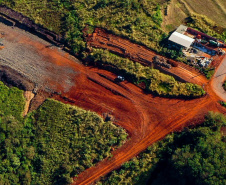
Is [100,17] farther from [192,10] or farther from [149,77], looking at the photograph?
[192,10]

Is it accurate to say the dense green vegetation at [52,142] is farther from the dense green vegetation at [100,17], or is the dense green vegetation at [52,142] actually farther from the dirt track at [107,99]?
the dense green vegetation at [100,17]

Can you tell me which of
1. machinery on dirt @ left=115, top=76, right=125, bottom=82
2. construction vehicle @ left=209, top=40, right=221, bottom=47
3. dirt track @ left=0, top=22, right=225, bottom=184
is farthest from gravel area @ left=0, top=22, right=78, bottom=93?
construction vehicle @ left=209, top=40, right=221, bottom=47

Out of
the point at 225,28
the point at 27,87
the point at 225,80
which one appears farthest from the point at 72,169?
the point at 225,28

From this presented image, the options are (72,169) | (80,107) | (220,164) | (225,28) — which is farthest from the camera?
(225,28)

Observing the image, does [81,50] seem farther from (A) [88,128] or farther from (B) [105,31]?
(A) [88,128]

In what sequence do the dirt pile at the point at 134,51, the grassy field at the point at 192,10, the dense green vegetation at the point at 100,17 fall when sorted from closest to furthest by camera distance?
1. the dirt pile at the point at 134,51
2. the dense green vegetation at the point at 100,17
3. the grassy field at the point at 192,10

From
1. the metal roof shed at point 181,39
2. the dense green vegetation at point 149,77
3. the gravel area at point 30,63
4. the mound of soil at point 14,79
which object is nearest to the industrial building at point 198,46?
the metal roof shed at point 181,39

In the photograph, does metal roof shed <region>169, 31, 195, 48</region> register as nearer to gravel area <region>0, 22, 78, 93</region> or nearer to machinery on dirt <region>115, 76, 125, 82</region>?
machinery on dirt <region>115, 76, 125, 82</region>
